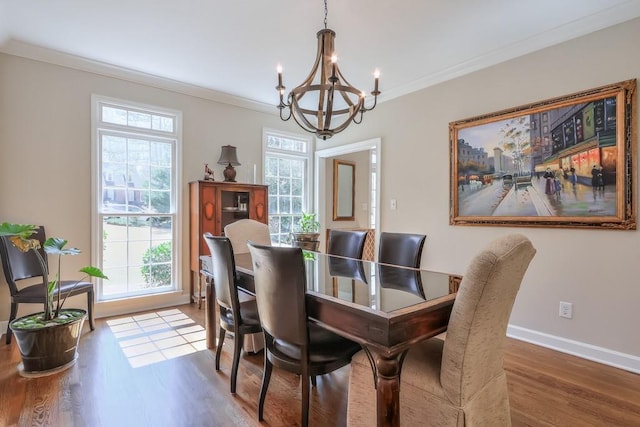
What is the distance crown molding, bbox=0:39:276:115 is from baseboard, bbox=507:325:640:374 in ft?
Result: 13.6

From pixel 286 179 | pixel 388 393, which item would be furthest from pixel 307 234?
pixel 388 393

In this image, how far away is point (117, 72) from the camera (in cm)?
358

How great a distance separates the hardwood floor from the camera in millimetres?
1850

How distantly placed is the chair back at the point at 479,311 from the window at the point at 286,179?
3.72 m

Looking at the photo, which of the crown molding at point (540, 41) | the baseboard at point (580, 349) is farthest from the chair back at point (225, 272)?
the crown molding at point (540, 41)

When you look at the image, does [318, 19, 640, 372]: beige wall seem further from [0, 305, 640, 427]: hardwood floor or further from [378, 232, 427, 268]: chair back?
[378, 232, 427, 268]: chair back

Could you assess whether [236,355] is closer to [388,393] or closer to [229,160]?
[388,393]

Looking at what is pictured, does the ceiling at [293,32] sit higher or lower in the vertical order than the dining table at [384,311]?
higher

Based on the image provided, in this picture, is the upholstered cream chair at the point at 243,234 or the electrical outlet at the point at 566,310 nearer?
the electrical outlet at the point at 566,310

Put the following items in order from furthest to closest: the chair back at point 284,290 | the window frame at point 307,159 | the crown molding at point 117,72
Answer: the window frame at point 307,159
the crown molding at point 117,72
the chair back at point 284,290

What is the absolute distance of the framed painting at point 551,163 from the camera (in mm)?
2492

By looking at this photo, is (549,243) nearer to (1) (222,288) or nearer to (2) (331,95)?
(2) (331,95)

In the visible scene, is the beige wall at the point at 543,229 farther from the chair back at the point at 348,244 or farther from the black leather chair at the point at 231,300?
the black leather chair at the point at 231,300

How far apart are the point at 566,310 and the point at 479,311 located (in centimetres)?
211
